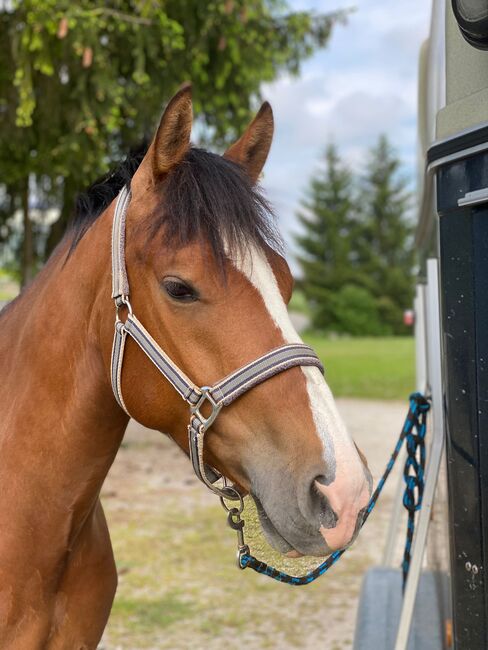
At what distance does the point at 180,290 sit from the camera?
1571 millimetres

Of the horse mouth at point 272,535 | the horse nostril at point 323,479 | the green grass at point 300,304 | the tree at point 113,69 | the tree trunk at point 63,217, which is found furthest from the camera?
the green grass at point 300,304

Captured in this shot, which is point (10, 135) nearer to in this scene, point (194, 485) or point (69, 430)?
point (194, 485)

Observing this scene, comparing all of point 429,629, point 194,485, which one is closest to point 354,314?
point 194,485

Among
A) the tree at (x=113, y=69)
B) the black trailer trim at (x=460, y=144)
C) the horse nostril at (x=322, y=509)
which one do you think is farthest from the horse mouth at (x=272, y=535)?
the tree at (x=113, y=69)

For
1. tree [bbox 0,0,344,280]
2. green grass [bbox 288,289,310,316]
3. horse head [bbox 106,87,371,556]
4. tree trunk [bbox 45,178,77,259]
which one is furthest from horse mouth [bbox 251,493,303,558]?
green grass [bbox 288,289,310,316]

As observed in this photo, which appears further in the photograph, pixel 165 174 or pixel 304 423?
pixel 165 174

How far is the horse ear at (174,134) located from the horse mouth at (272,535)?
85cm

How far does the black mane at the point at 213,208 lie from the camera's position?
1593mm

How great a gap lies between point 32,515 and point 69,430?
9.8 inches

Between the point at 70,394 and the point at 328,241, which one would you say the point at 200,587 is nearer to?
the point at 70,394

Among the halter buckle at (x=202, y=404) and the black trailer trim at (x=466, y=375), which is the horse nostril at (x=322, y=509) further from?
the black trailer trim at (x=466, y=375)

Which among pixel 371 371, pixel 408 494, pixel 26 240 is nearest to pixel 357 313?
pixel 371 371

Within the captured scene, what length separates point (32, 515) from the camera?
1.80m

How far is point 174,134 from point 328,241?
4597cm
